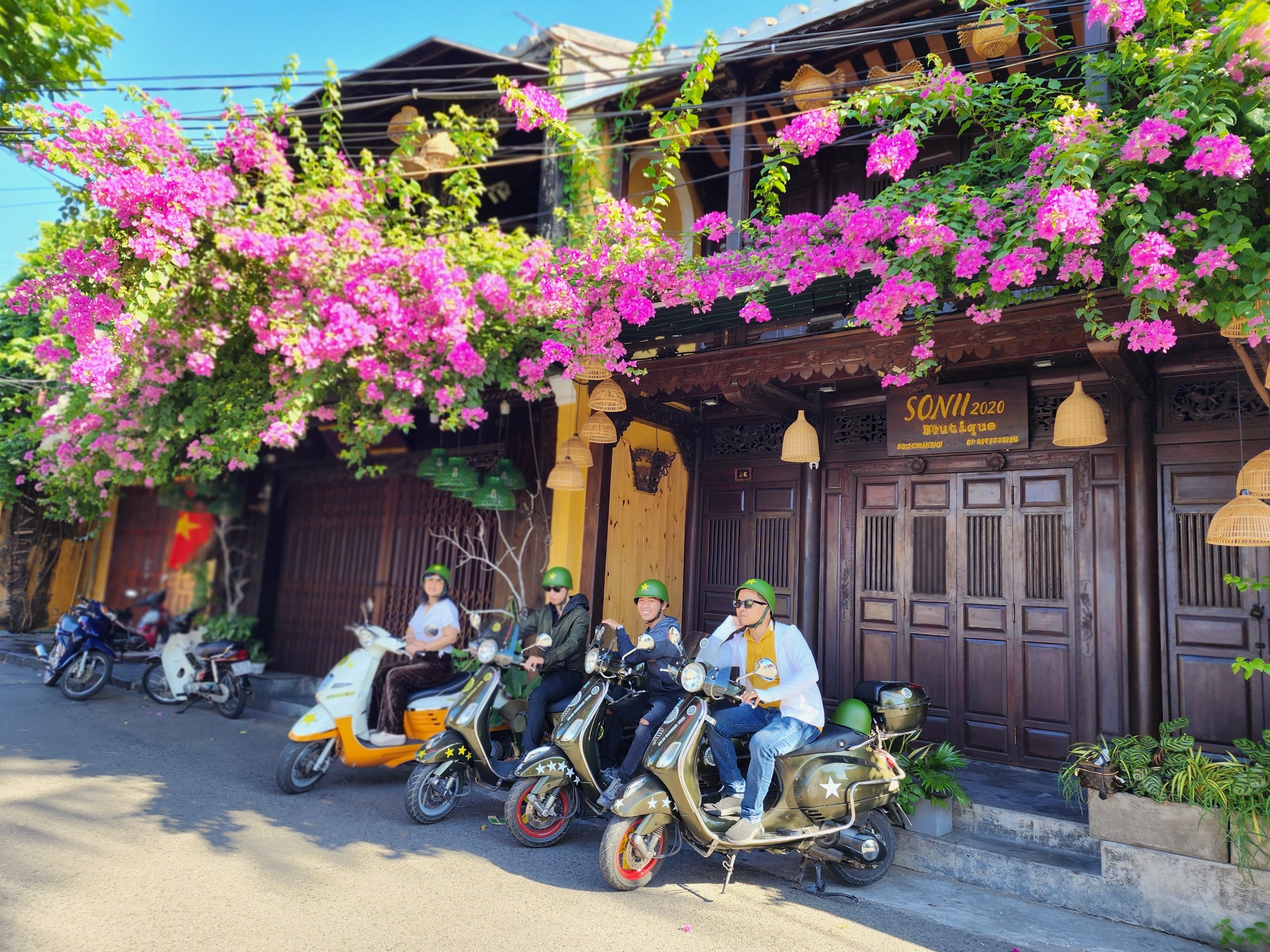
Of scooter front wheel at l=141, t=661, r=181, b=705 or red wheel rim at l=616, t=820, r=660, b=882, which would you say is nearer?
red wheel rim at l=616, t=820, r=660, b=882

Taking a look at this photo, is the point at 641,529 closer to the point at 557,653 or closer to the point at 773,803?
the point at 557,653

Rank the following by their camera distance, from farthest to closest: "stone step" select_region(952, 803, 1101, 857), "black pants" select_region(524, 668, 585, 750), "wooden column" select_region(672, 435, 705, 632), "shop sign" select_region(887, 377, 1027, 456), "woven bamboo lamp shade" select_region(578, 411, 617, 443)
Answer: "wooden column" select_region(672, 435, 705, 632) < "woven bamboo lamp shade" select_region(578, 411, 617, 443) < "shop sign" select_region(887, 377, 1027, 456) < "black pants" select_region(524, 668, 585, 750) < "stone step" select_region(952, 803, 1101, 857)

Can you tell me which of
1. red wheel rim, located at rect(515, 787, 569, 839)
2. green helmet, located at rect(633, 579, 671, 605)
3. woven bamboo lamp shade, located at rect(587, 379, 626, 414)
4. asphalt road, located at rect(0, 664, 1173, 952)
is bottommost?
asphalt road, located at rect(0, 664, 1173, 952)

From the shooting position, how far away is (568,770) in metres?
4.95

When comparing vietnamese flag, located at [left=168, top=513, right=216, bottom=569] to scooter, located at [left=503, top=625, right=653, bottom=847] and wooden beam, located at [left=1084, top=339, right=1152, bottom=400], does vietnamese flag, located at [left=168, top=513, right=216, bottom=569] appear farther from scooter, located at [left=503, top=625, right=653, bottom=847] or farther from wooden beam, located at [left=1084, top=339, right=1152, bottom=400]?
wooden beam, located at [left=1084, top=339, right=1152, bottom=400]

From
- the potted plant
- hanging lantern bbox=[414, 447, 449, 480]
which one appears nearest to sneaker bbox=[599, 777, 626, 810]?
the potted plant

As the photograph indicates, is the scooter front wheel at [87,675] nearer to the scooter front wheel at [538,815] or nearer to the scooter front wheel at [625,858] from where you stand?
the scooter front wheel at [538,815]

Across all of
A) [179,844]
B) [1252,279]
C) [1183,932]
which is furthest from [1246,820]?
[179,844]

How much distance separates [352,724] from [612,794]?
2.42 m

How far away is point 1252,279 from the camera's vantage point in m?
3.77

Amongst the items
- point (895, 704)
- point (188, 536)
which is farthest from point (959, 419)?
point (188, 536)

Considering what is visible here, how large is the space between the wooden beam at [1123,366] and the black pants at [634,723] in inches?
140

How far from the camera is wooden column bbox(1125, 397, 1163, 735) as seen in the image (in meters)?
5.79

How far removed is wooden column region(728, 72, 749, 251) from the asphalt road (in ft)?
17.2
